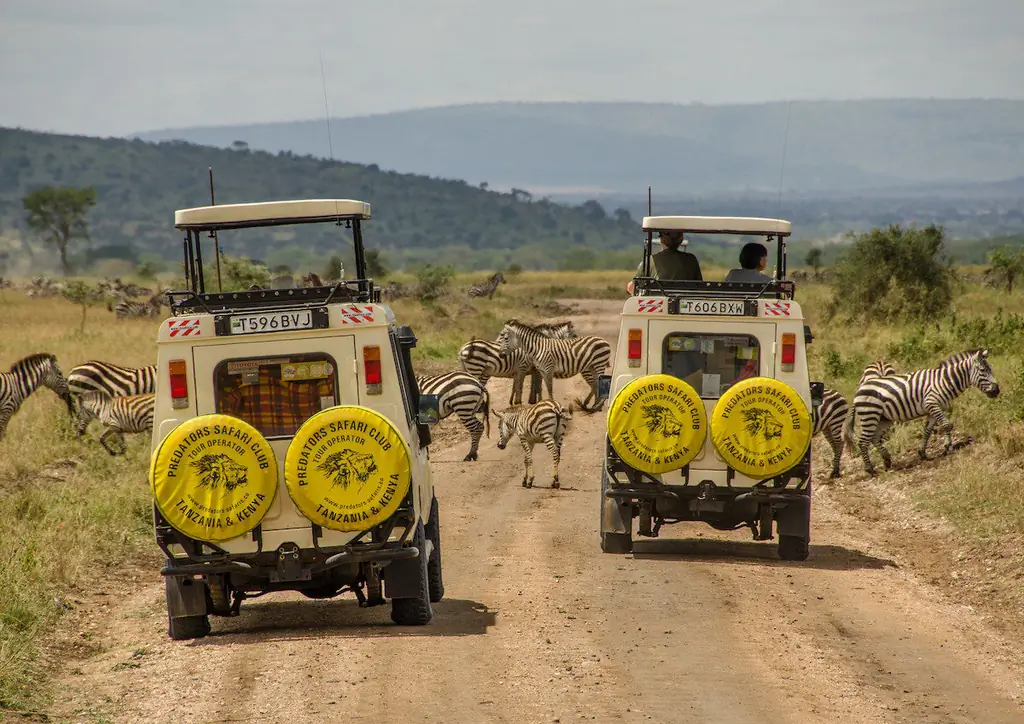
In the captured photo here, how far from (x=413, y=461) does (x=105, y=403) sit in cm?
1194

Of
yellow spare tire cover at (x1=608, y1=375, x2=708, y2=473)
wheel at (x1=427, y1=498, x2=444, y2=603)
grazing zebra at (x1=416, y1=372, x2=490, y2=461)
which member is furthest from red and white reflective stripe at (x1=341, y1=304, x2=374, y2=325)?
grazing zebra at (x1=416, y1=372, x2=490, y2=461)

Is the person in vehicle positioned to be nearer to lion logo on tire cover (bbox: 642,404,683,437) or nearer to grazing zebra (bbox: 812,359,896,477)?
lion logo on tire cover (bbox: 642,404,683,437)

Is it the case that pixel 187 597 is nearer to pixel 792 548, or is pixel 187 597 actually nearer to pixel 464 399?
pixel 792 548

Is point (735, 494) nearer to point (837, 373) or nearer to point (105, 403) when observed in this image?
point (105, 403)

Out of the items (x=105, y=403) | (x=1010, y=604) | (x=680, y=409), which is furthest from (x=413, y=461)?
(x=105, y=403)

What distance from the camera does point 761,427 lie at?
12852 mm

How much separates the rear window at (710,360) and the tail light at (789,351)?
0.30m

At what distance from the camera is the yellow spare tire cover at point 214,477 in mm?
9617

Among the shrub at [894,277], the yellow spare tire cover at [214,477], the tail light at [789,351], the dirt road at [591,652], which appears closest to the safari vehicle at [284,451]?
the yellow spare tire cover at [214,477]

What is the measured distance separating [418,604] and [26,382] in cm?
1406

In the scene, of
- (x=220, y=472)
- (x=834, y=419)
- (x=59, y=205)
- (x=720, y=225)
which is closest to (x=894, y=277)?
(x=834, y=419)

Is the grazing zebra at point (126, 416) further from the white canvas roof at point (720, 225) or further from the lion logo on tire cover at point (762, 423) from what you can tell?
the lion logo on tire cover at point (762, 423)

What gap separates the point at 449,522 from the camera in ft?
53.1

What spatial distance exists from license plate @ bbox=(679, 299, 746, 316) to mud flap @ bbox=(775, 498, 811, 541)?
1974 mm
